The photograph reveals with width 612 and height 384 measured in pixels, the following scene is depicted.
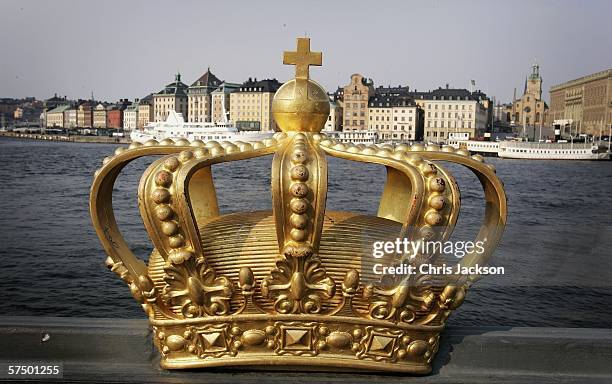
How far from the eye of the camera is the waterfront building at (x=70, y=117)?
101m

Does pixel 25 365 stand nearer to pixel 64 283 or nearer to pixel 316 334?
Result: pixel 316 334

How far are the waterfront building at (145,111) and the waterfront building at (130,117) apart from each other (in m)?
1.50

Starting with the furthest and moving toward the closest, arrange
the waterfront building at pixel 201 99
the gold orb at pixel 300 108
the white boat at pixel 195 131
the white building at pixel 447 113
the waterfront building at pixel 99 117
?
the waterfront building at pixel 99 117 → the waterfront building at pixel 201 99 → the white building at pixel 447 113 → the white boat at pixel 195 131 → the gold orb at pixel 300 108

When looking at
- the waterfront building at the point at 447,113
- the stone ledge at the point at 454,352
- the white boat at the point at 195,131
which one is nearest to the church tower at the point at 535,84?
the waterfront building at the point at 447,113

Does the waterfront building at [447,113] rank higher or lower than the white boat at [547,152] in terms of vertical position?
higher

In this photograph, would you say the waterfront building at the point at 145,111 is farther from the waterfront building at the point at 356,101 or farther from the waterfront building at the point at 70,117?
the waterfront building at the point at 356,101

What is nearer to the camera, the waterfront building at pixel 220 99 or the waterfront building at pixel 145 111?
the waterfront building at pixel 220 99

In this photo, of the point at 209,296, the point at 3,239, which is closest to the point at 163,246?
the point at 209,296

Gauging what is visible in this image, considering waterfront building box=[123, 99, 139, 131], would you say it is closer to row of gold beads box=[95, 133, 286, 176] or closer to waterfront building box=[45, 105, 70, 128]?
waterfront building box=[45, 105, 70, 128]

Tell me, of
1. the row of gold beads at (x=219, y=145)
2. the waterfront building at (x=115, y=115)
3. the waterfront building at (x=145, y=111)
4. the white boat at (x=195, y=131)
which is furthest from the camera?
the waterfront building at (x=115, y=115)

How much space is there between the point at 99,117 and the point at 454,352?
100926mm

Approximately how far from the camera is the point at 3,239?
39.9ft

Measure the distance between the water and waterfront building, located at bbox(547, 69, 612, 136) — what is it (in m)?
48.7

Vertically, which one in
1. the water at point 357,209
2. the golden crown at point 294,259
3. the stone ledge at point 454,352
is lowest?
the water at point 357,209
